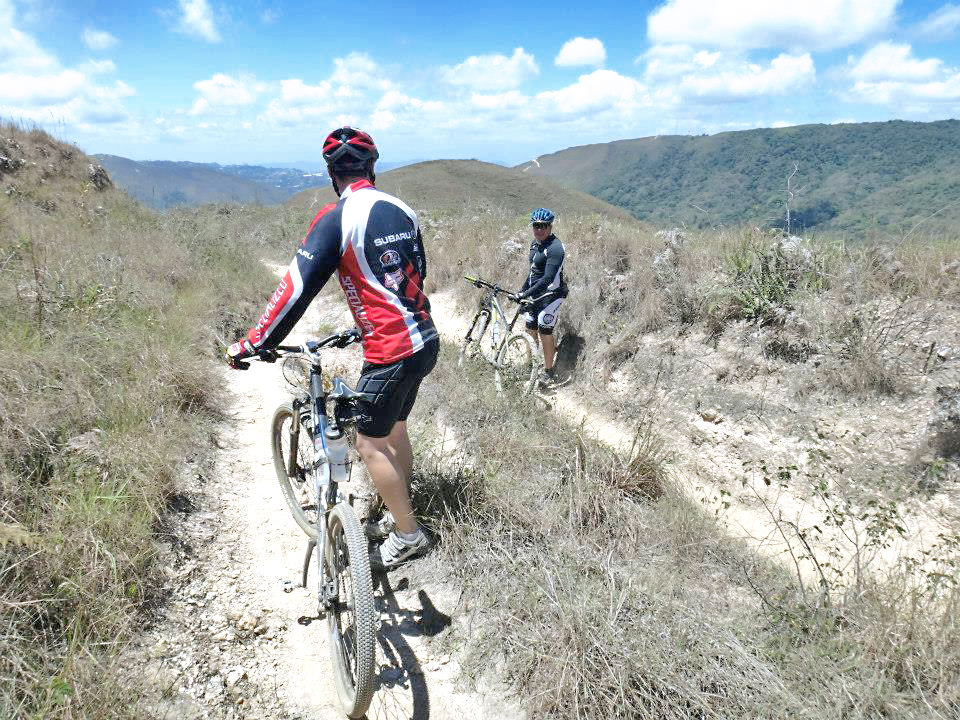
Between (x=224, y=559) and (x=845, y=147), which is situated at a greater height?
(x=845, y=147)

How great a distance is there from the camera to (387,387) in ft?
9.43

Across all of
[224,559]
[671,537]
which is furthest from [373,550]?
[671,537]

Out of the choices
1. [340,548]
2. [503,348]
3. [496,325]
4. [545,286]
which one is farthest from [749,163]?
[340,548]

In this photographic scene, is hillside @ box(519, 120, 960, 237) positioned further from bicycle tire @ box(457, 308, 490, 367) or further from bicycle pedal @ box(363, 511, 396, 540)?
bicycle pedal @ box(363, 511, 396, 540)

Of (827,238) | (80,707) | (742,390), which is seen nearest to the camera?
(80,707)

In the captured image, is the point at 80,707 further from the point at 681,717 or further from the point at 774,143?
the point at 774,143

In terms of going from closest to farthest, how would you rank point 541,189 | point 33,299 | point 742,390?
1. point 33,299
2. point 742,390
3. point 541,189

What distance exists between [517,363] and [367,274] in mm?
4531

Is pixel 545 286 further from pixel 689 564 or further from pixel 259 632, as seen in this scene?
pixel 259 632

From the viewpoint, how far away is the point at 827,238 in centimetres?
726

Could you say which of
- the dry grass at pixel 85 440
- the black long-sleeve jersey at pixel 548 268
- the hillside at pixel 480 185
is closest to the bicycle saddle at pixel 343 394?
the dry grass at pixel 85 440

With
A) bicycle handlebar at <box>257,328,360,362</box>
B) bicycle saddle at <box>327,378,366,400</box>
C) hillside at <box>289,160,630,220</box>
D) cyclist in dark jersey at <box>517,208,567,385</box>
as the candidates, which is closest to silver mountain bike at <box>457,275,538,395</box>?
cyclist in dark jersey at <box>517,208,567,385</box>

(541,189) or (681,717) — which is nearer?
(681,717)

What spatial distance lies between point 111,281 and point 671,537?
718 centimetres
